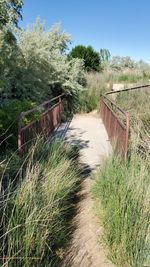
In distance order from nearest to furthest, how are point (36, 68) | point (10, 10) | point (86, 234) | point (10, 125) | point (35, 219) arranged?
point (35, 219)
point (86, 234)
point (10, 125)
point (10, 10)
point (36, 68)

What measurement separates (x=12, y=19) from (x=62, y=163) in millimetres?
3435

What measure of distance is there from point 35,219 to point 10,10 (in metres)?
4.61

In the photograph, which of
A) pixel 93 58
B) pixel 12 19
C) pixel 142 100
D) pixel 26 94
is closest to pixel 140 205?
pixel 12 19

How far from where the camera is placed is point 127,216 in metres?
3.22

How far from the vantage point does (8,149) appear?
19.5ft

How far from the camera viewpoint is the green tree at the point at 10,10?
18.6 ft

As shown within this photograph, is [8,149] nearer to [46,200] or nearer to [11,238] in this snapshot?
[46,200]

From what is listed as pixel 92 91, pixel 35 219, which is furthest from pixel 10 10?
pixel 92 91

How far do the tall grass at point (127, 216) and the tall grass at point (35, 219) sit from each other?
56cm

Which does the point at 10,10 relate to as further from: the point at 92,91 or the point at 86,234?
the point at 92,91

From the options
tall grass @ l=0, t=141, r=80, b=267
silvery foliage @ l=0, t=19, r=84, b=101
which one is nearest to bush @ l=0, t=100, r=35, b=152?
silvery foliage @ l=0, t=19, r=84, b=101

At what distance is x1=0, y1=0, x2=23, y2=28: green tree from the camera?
568cm

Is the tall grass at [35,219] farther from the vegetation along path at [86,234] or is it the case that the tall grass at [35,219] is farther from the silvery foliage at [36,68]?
the silvery foliage at [36,68]

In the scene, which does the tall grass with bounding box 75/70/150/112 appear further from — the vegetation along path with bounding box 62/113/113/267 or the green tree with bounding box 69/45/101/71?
the vegetation along path with bounding box 62/113/113/267
